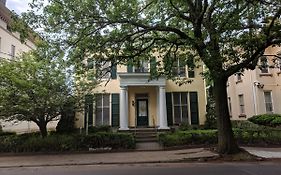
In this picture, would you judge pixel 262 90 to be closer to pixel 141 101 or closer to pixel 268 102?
pixel 268 102

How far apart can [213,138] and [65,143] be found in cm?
854

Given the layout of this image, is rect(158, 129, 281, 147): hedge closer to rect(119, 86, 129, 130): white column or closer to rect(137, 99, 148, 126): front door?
rect(119, 86, 129, 130): white column

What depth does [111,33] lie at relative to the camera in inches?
506

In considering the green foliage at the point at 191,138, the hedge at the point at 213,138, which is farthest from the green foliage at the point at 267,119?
the green foliage at the point at 191,138

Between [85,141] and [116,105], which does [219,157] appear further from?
[116,105]

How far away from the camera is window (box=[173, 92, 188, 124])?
2334 cm

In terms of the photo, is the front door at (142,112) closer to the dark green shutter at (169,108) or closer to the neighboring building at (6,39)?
the dark green shutter at (169,108)

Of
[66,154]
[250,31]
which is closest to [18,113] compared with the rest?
[66,154]

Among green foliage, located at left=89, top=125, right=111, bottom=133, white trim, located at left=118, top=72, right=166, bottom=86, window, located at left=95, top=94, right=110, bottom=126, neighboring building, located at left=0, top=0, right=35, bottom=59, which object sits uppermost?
neighboring building, located at left=0, top=0, right=35, bottom=59

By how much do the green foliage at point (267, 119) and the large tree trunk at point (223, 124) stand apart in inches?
376

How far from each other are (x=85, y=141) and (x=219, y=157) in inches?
303

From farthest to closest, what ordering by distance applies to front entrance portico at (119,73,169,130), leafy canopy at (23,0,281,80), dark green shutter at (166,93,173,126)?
dark green shutter at (166,93,173,126) < front entrance portico at (119,73,169,130) < leafy canopy at (23,0,281,80)

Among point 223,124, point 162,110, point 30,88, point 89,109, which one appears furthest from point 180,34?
point 89,109

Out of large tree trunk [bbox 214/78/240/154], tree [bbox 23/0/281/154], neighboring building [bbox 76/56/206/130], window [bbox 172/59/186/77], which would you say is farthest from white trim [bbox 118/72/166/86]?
large tree trunk [bbox 214/78/240/154]
